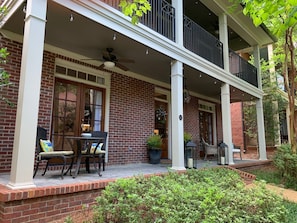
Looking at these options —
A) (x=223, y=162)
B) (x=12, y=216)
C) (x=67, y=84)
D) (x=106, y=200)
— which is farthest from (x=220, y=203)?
(x=223, y=162)

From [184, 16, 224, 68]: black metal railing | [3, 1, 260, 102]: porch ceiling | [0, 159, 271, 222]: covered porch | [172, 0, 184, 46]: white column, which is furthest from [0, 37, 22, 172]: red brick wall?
[184, 16, 224, 68]: black metal railing

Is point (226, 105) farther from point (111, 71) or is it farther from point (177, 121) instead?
point (111, 71)

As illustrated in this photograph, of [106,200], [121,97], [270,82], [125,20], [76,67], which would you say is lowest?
[106,200]

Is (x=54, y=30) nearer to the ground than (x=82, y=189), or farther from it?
farther from it

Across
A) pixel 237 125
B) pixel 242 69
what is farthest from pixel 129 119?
pixel 237 125

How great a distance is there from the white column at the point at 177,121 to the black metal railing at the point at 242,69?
3870mm

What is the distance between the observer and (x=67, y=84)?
Answer: 5.42m

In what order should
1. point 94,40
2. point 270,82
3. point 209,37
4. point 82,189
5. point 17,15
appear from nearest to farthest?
point 82,189 → point 17,15 → point 94,40 → point 209,37 → point 270,82

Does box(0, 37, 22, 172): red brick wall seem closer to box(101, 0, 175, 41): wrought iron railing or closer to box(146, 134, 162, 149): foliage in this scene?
box(101, 0, 175, 41): wrought iron railing

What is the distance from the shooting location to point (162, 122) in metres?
8.05

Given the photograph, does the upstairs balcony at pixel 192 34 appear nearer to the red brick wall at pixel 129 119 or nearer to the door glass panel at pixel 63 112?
the red brick wall at pixel 129 119

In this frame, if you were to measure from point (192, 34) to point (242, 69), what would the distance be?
3460 mm

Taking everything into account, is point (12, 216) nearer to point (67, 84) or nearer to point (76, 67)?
point (67, 84)

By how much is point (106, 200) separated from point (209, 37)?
6.11m
